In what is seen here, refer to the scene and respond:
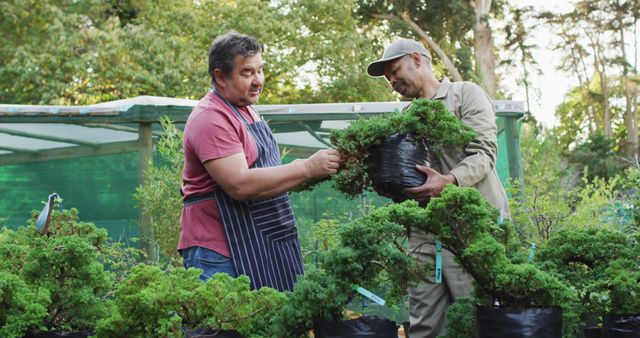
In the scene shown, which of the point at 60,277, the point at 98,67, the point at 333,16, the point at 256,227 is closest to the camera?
the point at 60,277

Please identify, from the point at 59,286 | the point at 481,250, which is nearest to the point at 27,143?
the point at 59,286

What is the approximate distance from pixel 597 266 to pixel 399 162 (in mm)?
750

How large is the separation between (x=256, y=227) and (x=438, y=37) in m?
24.0

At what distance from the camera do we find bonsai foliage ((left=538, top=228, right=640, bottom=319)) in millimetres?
2744

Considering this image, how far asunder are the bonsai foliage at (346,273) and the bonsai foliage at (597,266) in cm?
53

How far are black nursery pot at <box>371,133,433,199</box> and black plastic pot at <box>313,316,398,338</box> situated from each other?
78cm

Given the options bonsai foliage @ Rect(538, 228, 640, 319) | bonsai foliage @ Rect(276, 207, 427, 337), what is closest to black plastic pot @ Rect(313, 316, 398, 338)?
bonsai foliage @ Rect(276, 207, 427, 337)

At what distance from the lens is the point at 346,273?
103 inches

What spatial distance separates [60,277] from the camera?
2.97 metres

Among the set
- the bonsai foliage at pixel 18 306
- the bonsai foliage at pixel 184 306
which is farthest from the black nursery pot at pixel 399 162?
the bonsai foliage at pixel 18 306

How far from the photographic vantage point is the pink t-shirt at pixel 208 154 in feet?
10.5

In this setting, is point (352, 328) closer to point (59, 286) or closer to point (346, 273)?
point (346, 273)

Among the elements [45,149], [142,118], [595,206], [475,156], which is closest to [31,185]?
[45,149]

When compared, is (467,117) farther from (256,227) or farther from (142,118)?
(142,118)
